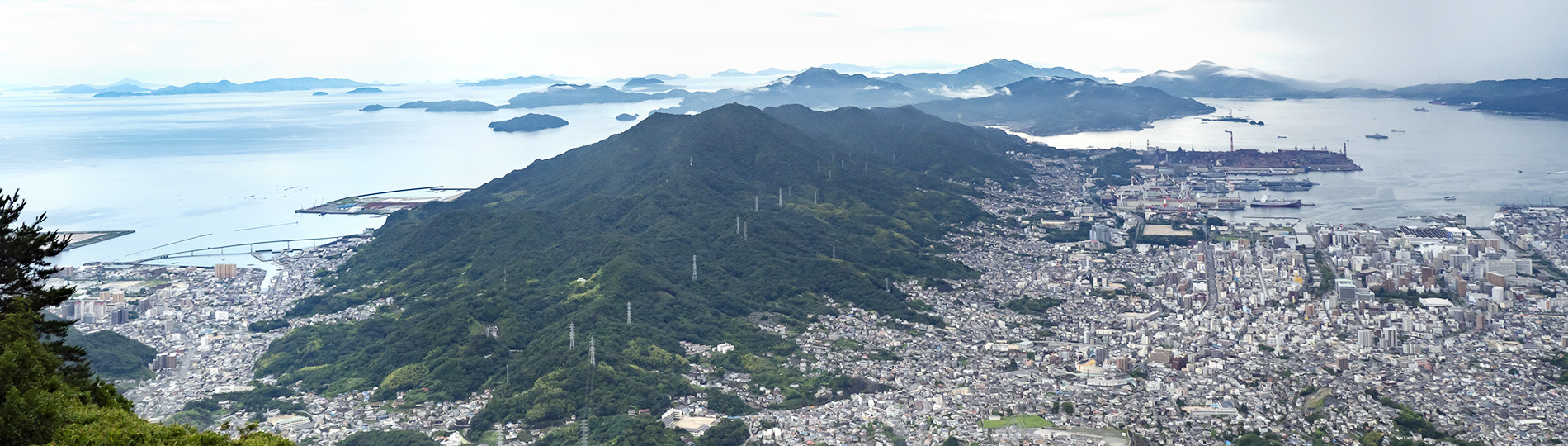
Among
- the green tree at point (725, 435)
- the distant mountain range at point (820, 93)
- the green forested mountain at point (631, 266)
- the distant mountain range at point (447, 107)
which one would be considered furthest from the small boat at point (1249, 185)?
the distant mountain range at point (447, 107)

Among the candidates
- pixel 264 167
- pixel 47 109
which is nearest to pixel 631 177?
pixel 264 167

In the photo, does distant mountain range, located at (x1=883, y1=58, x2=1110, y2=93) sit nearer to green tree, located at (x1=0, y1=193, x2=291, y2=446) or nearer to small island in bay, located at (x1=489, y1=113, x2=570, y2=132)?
small island in bay, located at (x1=489, y1=113, x2=570, y2=132)

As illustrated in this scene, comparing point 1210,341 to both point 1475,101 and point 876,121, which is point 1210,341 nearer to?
point 876,121

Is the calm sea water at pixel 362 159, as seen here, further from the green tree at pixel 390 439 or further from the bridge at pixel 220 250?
the green tree at pixel 390 439

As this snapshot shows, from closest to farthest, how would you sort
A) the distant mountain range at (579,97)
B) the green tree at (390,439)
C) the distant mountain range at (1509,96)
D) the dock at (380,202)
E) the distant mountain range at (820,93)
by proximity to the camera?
1. the green tree at (390,439)
2. the dock at (380,202)
3. the distant mountain range at (1509,96)
4. the distant mountain range at (820,93)
5. the distant mountain range at (579,97)

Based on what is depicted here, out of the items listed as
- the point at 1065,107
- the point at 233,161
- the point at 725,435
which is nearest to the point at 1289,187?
the point at 725,435

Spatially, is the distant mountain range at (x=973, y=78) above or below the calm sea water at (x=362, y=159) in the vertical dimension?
above
